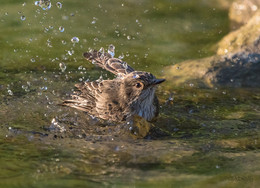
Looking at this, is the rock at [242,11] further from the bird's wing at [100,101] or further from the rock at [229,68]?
the bird's wing at [100,101]

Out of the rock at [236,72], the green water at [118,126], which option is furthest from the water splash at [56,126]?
the rock at [236,72]

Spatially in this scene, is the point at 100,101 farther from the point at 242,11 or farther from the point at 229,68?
the point at 242,11

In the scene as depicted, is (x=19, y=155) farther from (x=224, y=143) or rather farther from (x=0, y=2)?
(x=0, y=2)

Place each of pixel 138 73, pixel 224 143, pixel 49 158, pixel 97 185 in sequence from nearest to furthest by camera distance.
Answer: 1. pixel 97 185
2. pixel 49 158
3. pixel 224 143
4. pixel 138 73

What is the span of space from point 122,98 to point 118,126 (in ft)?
2.02

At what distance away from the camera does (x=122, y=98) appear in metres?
7.56

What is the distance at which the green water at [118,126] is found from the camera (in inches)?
202

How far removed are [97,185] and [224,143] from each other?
241 cm

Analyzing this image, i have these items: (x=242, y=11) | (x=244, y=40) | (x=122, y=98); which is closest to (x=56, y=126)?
(x=122, y=98)

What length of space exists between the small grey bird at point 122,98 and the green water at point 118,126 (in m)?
0.23

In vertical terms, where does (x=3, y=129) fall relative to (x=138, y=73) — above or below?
below

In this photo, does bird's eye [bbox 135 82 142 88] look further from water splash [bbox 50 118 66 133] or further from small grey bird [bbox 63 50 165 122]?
water splash [bbox 50 118 66 133]

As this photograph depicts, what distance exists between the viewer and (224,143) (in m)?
6.45

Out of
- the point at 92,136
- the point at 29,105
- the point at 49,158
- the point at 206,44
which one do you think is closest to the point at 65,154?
the point at 49,158
